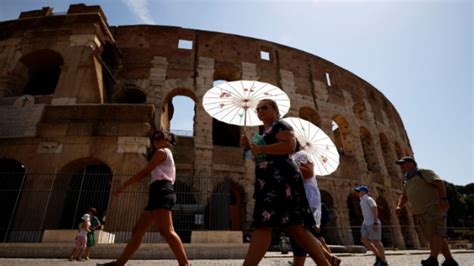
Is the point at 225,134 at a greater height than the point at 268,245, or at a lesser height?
greater

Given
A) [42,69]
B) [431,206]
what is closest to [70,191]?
[42,69]

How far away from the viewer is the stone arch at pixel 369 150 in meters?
16.0

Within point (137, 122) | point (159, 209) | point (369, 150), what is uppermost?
point (369, 150)

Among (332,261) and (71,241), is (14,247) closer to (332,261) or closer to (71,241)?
(71,241)

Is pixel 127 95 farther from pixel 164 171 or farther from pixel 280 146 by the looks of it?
pixel 280 146

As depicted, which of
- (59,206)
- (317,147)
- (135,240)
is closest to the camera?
(135,240)

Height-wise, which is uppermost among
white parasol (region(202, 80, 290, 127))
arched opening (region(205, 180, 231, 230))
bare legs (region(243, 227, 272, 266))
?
white parasol (region(202, 80, 290, 127))

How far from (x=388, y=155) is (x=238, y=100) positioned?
16935mm

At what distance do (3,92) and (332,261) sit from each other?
12.9 metres

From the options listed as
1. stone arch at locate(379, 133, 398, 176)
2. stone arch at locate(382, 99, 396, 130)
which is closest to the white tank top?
stone arch at locate(379, 133, 398, 176)

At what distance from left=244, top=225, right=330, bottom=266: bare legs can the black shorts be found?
3.57 feet

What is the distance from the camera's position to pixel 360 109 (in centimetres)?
1780

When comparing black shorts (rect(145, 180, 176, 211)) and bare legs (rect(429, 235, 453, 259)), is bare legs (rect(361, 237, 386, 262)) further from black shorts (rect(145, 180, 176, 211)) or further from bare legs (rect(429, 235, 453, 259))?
black shorts (rect(145, 180, 176, 211))

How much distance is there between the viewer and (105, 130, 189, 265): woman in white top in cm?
256
